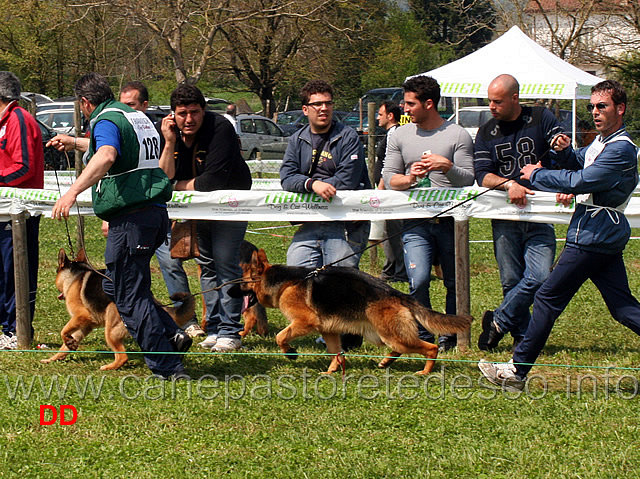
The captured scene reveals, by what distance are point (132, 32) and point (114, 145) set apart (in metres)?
35.1

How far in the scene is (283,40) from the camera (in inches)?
1412

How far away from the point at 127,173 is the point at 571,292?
9.94ft

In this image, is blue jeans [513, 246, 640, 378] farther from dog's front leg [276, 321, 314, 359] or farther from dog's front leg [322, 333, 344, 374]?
dog's front leg [276, 321, 314, 359]

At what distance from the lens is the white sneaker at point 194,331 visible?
23.1 ft

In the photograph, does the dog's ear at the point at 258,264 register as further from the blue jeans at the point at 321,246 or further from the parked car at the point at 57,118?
the parked car at the point at 57,118

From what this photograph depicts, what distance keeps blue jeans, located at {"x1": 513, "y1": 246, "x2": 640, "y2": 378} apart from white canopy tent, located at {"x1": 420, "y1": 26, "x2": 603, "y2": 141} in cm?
1187

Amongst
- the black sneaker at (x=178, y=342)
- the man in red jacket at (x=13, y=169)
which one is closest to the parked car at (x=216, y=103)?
the man in red jacket at (x=13, y=169)

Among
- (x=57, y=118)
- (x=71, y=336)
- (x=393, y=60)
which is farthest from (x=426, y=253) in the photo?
(x=393, y=60)

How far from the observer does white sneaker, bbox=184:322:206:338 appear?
7047 mm

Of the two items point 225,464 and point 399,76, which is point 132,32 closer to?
point 399,76

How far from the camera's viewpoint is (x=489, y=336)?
6.21 meters

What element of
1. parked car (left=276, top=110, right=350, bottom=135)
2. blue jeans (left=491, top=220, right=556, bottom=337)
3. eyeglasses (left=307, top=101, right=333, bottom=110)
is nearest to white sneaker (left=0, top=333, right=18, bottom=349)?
eyeglasses (left=307, top=101, right=333, bottom=110)

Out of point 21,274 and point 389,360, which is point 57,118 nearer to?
point 21,274

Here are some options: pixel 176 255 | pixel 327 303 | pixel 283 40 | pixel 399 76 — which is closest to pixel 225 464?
pixel 327 303
